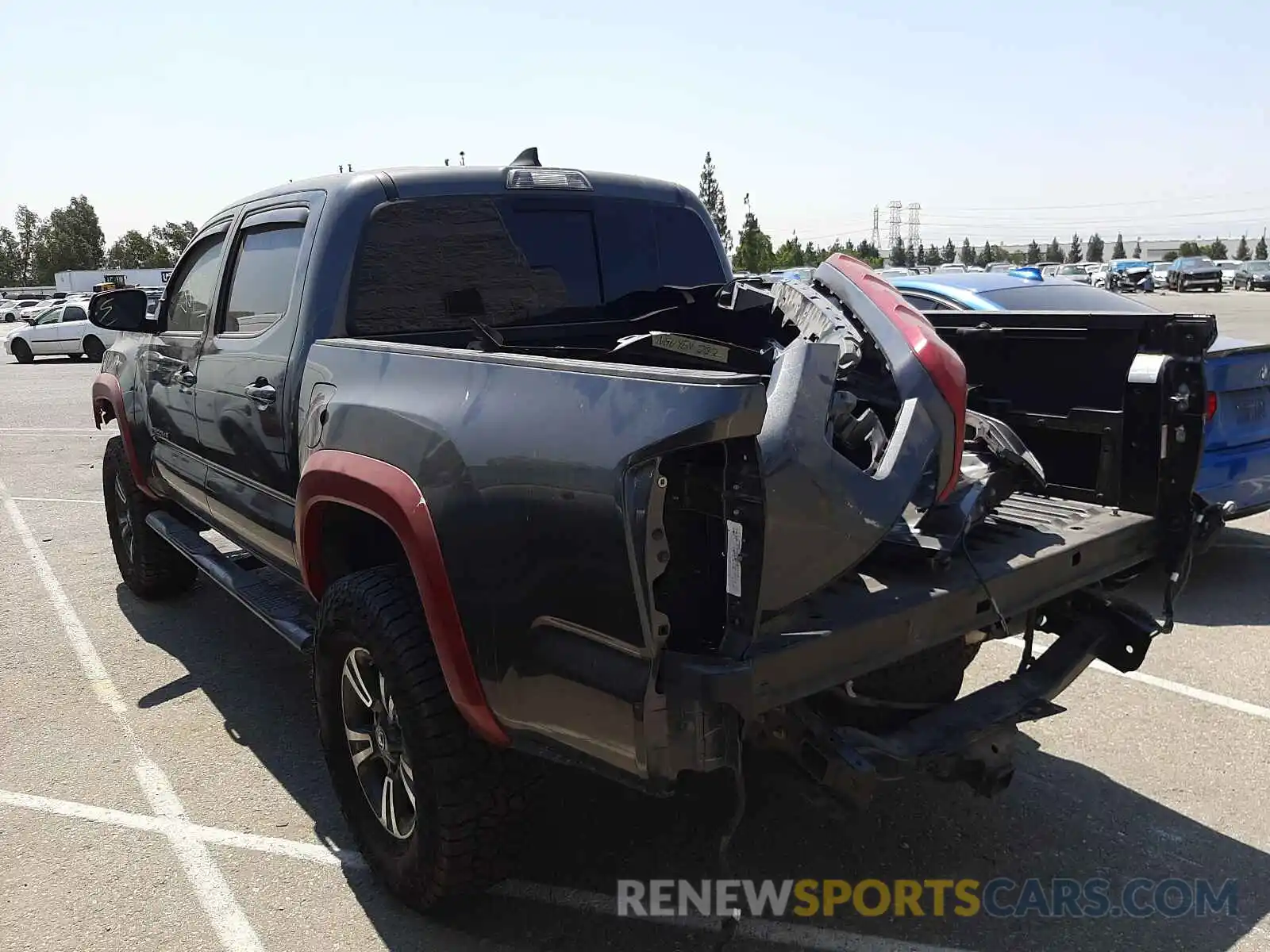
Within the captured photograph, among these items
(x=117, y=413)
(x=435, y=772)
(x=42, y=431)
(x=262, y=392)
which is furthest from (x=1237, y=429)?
(x=42, y=431)

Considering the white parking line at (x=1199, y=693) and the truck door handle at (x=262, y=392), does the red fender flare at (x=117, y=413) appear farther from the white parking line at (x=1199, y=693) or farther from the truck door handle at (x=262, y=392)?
the white parking line at (x=1199, y=693)

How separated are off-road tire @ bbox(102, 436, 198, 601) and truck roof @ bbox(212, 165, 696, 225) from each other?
2.19m

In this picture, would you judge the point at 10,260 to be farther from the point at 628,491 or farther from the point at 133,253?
the point at 628,491

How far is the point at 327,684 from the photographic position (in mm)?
3287

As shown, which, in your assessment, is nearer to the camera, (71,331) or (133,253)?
(71,331)

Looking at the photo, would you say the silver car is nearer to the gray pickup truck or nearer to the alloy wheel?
the gray pickup truck

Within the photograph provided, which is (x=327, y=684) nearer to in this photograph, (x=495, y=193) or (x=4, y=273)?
(x=495, y=193)

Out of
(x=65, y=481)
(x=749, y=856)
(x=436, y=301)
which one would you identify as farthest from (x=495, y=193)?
(x=65, y=481)

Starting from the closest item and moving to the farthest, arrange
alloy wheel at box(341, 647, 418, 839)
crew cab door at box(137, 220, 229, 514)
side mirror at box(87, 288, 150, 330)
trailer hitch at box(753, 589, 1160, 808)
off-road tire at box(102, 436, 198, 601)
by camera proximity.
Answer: trailer hitch at box(753, 589, 1160, 808) → alloy wheel at box(341, 647, 418, 839) → crew cab door at box(137, 220, 229, 514) → side mirror at box(87, 288, 150, 330) → off-road tire at box(102, 436, 198, 601)

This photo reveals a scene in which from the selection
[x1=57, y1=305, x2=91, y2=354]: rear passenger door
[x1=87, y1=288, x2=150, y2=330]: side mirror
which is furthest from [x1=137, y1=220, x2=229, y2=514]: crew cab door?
[x1=57, y1=305, x2=91, y2=354]: rear passenger door

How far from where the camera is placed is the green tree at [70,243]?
117 m

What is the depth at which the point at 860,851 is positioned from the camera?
3.34 m

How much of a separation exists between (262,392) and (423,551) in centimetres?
145

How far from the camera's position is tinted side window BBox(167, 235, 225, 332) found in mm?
4785
